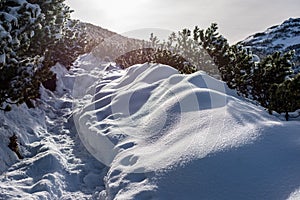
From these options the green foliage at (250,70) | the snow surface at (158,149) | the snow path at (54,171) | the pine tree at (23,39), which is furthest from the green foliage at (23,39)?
the green foliage at (250,70)

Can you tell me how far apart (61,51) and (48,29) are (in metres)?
11.4

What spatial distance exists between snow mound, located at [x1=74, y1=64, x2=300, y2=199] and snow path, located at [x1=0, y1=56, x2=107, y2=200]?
359 mm

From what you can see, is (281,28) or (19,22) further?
(281,28)

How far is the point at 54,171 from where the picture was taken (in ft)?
19.8

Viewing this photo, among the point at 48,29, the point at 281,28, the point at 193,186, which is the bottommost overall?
the point at 193,186

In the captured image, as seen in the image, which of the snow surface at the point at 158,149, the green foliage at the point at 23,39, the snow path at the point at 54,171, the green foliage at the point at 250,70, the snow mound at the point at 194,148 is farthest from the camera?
the green foliage at the point at 250,70

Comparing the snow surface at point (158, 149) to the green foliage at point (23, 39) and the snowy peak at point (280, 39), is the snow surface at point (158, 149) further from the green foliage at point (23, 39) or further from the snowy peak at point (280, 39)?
the snowy peak at point (280, 39)

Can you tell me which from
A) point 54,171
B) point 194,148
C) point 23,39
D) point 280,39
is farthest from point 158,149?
point 280,39

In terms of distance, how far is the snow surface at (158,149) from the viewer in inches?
165

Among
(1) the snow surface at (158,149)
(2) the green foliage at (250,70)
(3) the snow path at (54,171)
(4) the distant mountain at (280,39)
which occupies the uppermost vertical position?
(4) the distant mountain at (280,39)

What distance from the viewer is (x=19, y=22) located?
20.0 ft

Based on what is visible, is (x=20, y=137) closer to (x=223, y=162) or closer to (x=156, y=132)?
(x=156, y=132)

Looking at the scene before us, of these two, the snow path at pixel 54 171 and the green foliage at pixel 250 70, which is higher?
the green foliage at pixel 250 70

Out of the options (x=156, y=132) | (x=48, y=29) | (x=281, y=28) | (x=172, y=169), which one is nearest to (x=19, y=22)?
(x=48, y=29)
